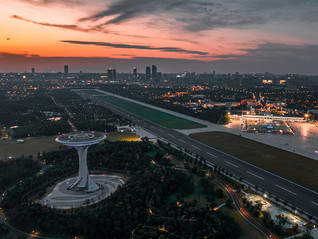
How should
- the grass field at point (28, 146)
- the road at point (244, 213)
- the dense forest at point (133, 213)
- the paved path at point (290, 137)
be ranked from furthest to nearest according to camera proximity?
the paved path at point (290, 137)
the grass field at point (28, 146)
the road at point (244, 213)
the dense forest at point (133, 213)

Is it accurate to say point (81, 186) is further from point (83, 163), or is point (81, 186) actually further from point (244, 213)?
point (244, 213)

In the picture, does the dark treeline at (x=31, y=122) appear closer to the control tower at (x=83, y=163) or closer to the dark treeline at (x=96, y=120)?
the dark treeline at (x=96, y=120)

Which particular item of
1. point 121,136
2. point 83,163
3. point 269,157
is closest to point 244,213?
point 269,157

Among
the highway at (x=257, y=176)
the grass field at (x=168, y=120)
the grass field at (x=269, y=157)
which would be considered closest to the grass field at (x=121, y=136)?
the highway at (x=257, y=176)

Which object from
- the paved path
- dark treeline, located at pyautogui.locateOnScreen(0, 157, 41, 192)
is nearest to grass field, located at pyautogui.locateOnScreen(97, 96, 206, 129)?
the paved path

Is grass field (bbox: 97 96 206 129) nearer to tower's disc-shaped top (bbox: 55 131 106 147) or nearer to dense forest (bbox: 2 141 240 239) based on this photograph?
dense forest (bbox: 2 141 240 239)

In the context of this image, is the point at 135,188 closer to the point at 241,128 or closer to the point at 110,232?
the point at 110,232
